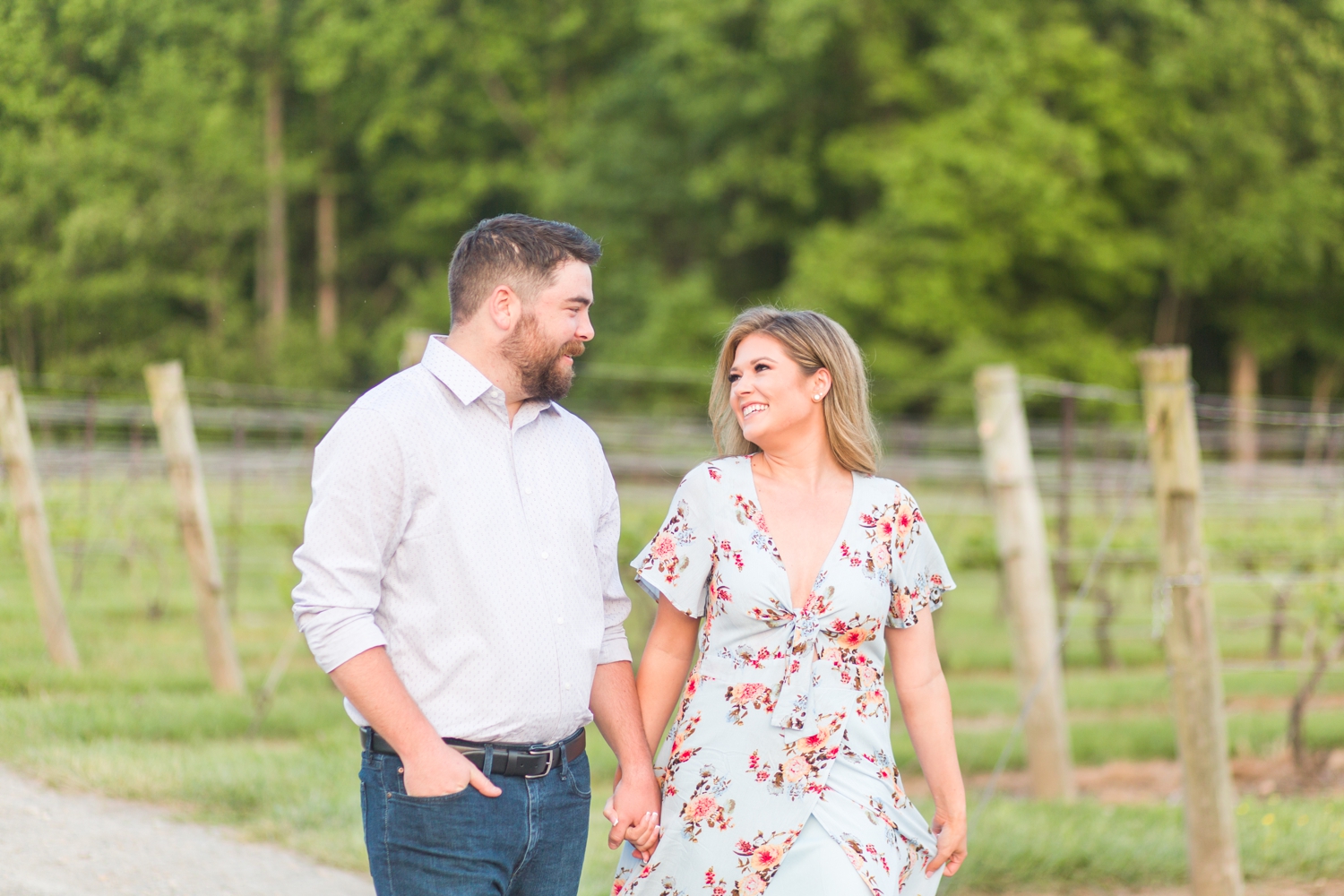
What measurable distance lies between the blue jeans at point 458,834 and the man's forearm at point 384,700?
0.09 metres

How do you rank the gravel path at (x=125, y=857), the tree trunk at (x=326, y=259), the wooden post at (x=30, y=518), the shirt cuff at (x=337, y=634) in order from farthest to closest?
the tree trunk at (x=326, y=259)
the wooden post at (x=30, y=518)
the gravel path at (x=125, y=857)
the shirt cuff at (x=337, y=634)

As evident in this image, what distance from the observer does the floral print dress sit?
7.83 ft

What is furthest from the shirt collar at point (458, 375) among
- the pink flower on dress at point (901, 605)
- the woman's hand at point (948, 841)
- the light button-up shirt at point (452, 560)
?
the woman's hand at point (948, 841)

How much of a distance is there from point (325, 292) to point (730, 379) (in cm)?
1697

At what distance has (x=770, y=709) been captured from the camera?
7.95 ft

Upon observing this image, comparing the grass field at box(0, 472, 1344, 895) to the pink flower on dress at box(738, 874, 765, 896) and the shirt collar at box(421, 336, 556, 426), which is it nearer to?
the pink flower on dress at box(738, 874, 765, 896)

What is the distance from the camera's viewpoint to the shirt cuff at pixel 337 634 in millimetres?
2086

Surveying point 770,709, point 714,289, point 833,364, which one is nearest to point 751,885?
point 770,709

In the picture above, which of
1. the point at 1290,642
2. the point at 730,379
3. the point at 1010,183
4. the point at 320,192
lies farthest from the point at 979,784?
the point at 1010,183

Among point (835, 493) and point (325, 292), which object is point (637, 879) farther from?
point (325, 292)

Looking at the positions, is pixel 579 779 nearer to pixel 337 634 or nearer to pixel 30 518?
pixel 337 634

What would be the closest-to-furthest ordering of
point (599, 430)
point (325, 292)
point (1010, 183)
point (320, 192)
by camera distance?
1. point (320, 192)
2. point (325, 292)
3. point (599, 430)
4. point (1010, 183)

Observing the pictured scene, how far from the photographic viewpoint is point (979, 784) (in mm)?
6797

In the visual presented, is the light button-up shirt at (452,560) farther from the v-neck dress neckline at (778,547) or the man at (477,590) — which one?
the v-neck dress neckline at (778,547)
